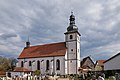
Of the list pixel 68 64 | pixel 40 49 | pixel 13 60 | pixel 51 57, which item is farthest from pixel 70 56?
pixel 13 60

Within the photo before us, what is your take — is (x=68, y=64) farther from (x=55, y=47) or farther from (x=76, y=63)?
(x=55, y=47)

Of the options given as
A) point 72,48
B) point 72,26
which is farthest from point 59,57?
point 72,26

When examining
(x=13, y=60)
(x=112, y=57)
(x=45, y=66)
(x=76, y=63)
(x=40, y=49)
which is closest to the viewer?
(x=112, y=57)

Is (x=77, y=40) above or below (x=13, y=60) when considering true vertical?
above

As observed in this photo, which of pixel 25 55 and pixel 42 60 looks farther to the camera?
pixel 25 55

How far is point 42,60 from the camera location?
51.2 metres

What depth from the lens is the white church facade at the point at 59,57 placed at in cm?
4750

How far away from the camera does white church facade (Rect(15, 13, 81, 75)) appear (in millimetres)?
47500

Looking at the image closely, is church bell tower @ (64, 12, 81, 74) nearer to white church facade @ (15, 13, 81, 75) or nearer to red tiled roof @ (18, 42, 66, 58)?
white church facade @ (15, 13, 81, 75)

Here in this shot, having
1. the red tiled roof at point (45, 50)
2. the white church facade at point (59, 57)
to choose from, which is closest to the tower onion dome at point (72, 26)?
the white church facade at point (59, 57)

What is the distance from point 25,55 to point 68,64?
15.1 m

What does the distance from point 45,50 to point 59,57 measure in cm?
618

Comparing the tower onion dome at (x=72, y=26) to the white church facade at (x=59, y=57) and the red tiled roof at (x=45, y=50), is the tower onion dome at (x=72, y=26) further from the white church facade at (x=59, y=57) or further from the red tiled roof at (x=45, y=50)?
the red tiled roof at (x=45, y=50)

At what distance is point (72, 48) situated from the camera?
48.1 metres
